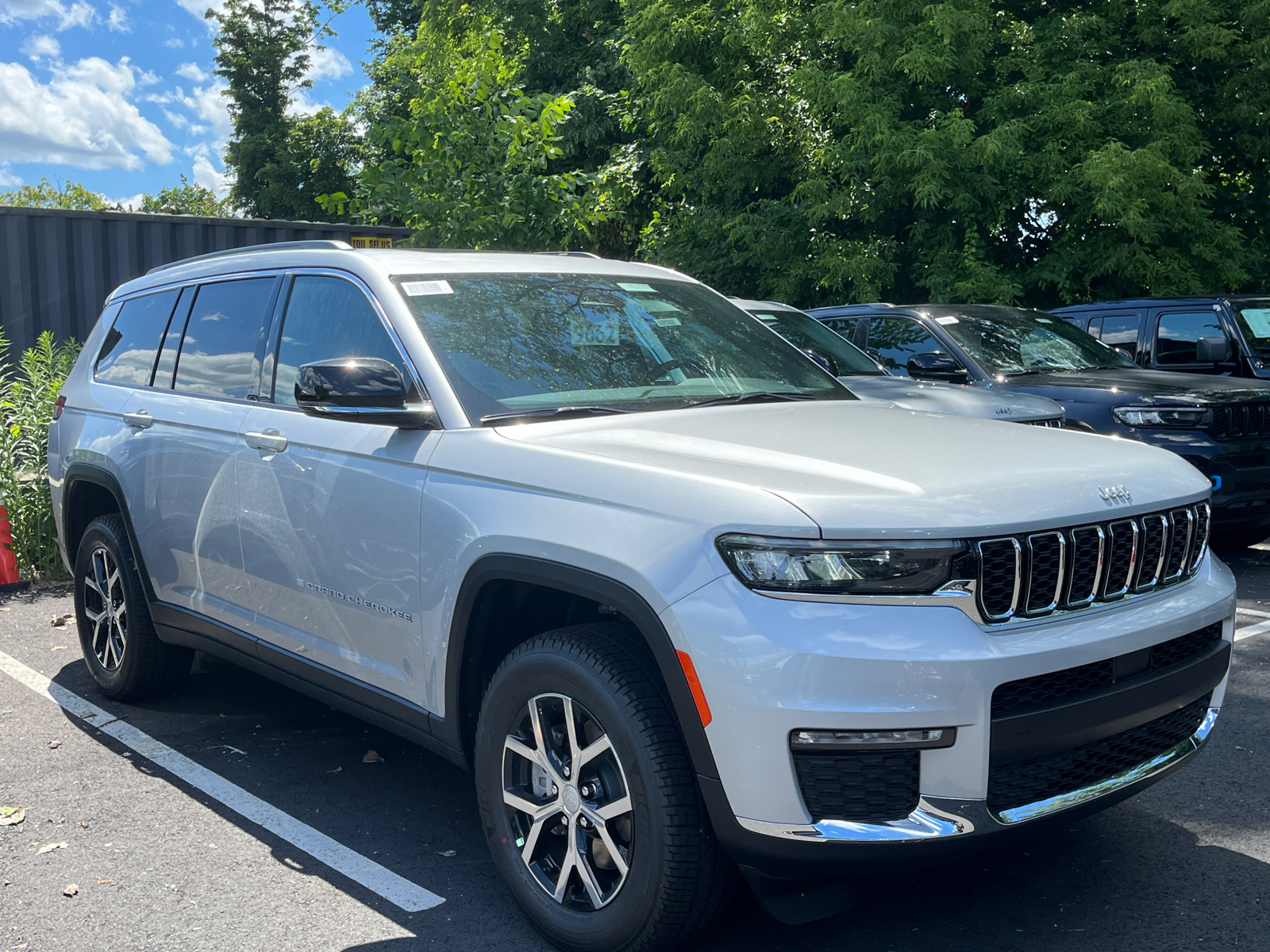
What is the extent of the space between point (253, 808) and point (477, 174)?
661 centimetres

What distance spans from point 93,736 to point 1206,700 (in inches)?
167

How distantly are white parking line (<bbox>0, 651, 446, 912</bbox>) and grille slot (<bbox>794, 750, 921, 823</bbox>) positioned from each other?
1405 mm

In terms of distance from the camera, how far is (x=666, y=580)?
8.87 feet

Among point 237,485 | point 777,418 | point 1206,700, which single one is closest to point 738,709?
point 777,418

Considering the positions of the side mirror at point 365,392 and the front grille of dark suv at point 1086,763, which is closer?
the front grille of dark suv at point 1086,763

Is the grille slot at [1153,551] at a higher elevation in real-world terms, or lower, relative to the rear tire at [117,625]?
higher

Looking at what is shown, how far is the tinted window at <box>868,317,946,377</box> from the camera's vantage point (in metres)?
9.41

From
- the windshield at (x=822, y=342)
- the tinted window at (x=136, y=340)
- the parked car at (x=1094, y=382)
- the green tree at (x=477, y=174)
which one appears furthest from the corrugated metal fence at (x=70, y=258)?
the tinted window at (x=136, y=340)

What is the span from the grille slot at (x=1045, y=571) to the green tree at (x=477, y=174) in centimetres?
712

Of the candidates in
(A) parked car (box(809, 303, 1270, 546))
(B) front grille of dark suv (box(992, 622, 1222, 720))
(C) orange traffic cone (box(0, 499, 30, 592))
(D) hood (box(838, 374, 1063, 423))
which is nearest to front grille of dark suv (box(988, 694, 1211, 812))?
(B) front grille of dark suv (box(992, 622, 1222, 720))

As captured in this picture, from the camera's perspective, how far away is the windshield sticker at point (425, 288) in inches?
151

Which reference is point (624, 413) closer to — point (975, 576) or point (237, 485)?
point (975, 576)

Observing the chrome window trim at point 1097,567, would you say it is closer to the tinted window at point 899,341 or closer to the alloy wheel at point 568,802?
the alloy wheel at point 568,802

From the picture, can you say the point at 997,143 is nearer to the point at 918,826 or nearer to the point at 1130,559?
the point at 1130,559
